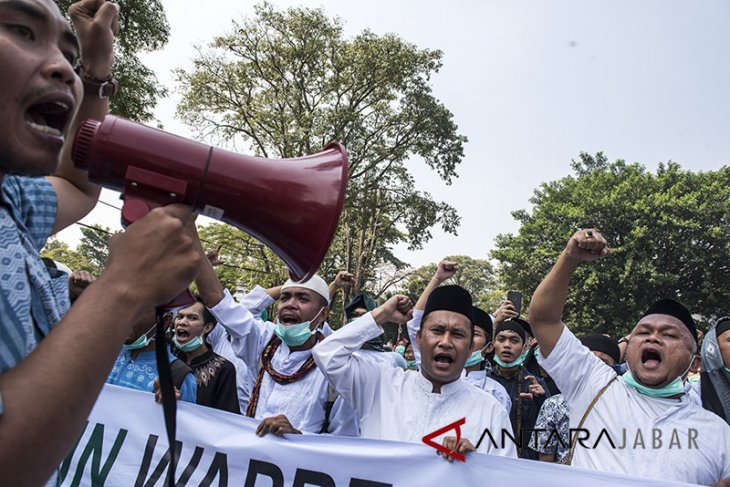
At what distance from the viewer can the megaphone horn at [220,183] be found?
117cm

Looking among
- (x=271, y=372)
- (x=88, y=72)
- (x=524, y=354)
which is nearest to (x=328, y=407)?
(x=271, y=372)

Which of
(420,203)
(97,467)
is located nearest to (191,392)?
(97,467)

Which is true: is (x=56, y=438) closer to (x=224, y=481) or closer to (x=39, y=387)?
(x=39, y=387)

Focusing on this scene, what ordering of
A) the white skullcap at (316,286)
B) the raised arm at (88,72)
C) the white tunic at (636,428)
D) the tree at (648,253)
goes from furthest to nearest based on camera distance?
the tree at (648,253) → the white skullcap at (316,286) → the white tunic at (636,428) → the raised arm at (88,72)

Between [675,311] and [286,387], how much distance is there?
253 cm

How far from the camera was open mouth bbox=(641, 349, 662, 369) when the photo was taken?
3108 mm

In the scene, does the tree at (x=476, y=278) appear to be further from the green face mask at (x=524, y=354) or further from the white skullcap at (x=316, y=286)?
the white skullcap at (x=316, y=286)

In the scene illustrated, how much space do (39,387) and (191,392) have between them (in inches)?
119

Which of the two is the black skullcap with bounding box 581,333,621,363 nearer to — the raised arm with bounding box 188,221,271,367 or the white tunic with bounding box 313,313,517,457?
the white tunic with bounding box 313,313,517,457

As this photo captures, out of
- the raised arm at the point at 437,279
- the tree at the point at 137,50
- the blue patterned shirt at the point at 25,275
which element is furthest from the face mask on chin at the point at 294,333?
the tree at the point at 137,50

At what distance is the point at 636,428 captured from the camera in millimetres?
2932

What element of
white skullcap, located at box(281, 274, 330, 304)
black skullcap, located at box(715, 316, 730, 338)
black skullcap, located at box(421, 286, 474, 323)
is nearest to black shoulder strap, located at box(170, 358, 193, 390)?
white skullcap, located at box(281, 274, 330, 304)

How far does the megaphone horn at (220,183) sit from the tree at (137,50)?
12410mm

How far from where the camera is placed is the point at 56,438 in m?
0.79
